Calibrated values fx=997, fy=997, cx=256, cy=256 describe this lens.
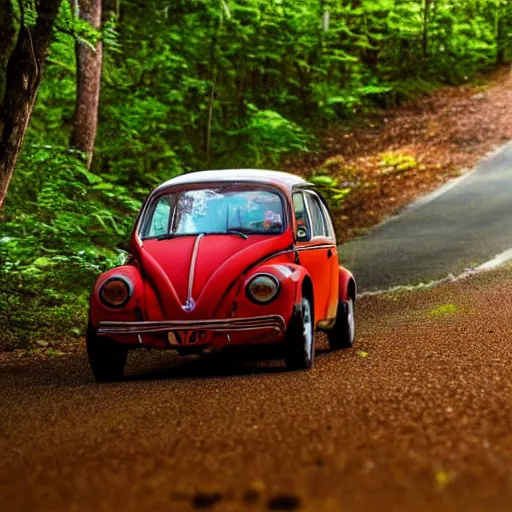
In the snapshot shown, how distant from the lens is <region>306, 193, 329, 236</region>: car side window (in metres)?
10.0

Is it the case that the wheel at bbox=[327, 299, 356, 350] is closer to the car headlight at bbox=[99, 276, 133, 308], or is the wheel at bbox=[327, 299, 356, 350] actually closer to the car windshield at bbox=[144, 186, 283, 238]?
the car windshield at bbox=[144, 186, 283, 238]

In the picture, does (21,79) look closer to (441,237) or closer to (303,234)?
(303,234)

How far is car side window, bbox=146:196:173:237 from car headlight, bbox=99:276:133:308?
971mm

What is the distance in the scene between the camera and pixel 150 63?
68.8 ft

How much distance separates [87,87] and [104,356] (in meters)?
11.1

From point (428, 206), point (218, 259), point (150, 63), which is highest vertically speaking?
point (150, 63)

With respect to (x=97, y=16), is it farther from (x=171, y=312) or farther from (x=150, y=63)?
(x=171, y=312)

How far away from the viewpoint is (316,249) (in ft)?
31.8

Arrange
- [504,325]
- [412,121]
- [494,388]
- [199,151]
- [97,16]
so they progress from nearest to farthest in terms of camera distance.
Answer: [494,388], [504,325], [97,16], [199,151], [412,121]

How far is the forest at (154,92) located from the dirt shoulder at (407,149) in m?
0.98

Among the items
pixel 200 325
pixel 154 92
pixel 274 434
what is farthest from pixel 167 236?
pixel 154 92

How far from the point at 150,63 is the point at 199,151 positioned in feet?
12.0

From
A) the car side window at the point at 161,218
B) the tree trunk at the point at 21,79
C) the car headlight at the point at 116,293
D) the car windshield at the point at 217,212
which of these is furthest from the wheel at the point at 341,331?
the tree trunk at the point at 21,79

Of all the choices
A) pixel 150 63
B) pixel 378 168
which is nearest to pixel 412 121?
pixel 378 168
